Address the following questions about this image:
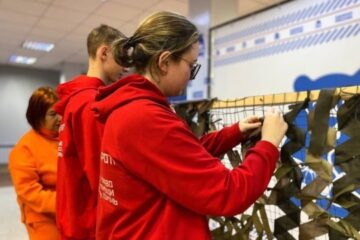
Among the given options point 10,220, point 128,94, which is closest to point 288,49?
point 128,94

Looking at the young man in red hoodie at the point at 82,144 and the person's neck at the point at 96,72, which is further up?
the person's neck at the point at 96,72

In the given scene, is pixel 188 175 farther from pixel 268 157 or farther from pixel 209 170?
pixel 268 157

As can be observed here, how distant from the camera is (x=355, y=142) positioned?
823mm

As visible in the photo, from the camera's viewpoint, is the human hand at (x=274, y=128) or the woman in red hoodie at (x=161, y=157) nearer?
the woman in red hoodie at (x=161, y=157)

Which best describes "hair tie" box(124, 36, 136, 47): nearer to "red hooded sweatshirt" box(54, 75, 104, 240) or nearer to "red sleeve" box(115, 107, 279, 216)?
"red sleeve" box(115, 107, 279, 216)

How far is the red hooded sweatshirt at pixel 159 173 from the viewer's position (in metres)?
0.71

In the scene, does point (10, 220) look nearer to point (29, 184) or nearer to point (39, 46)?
point (29, 184)

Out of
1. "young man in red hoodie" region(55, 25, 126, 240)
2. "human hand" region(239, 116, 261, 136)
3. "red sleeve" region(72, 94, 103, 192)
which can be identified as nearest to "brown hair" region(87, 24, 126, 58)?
"young man in red hoodie" region(55, 25, 126, 240)

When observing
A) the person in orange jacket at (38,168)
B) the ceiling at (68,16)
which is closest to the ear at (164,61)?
the person in orange jacket at (38,168)

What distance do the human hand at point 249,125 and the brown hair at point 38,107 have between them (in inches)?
42.4

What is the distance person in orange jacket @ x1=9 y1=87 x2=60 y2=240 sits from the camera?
157 cm

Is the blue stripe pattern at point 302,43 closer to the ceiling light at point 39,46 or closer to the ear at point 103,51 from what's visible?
the ear at point 103,51

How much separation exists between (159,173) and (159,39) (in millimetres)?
306

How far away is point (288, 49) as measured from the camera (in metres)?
2.28
